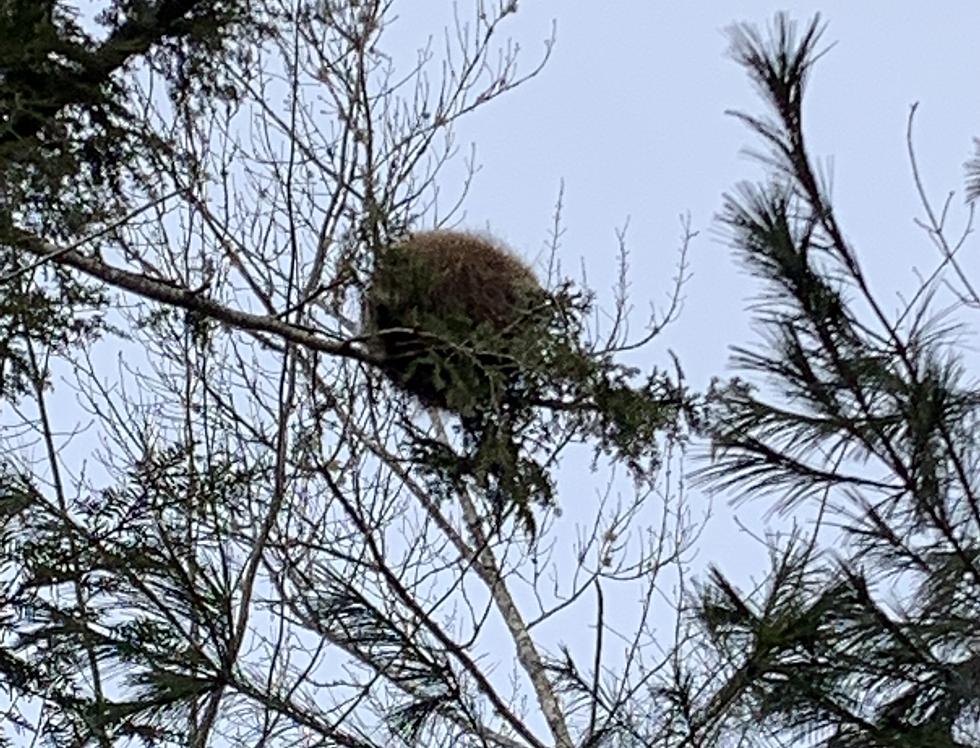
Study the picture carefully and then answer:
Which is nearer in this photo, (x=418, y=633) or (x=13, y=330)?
(x=13, y=330)

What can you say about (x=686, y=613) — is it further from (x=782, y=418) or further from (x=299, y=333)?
(x=299, y=333)

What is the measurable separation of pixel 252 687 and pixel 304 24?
6.24 feet

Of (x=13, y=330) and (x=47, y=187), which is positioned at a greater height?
(x=47, y=187)

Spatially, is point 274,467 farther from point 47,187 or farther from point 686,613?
point 686,613

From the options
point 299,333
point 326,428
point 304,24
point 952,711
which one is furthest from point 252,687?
point 304,24

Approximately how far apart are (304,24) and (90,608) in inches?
73.8

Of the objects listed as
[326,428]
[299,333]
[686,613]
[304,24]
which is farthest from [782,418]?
[304,24]

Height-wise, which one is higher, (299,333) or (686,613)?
(299,333)

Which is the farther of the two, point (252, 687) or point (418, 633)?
point (418, 633)

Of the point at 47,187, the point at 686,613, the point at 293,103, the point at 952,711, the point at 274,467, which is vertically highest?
the point at 293,103

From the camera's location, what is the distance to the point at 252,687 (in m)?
3.14

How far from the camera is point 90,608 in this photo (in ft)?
9.59

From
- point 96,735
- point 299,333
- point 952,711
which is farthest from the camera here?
point 299,333

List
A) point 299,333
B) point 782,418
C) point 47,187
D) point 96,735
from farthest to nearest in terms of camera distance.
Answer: point 299,333, point 47,187, point 96,735, point 782,418
